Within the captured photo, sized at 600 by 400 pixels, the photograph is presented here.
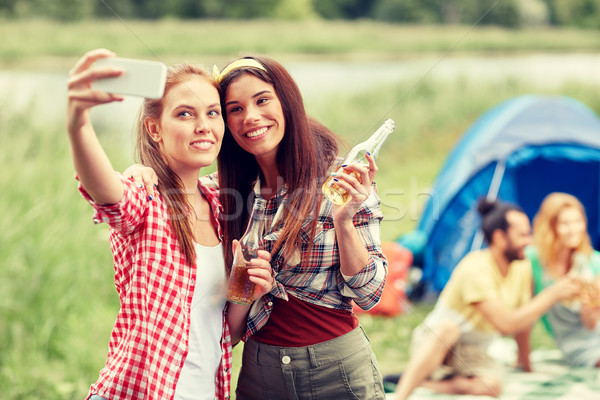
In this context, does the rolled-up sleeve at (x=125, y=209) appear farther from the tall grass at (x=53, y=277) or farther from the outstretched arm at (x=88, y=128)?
the tall grass at (x=53, y=277)

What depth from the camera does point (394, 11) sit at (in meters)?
25.0

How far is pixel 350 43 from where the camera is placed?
21.6 metres

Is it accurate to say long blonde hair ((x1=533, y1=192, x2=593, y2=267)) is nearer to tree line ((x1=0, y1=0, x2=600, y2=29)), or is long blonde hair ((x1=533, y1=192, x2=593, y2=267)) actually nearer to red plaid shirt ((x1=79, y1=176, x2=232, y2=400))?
red plaid shirt ((x1=79, y1=176, x2=232, y2=400))

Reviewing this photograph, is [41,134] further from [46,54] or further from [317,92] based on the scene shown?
[46,54]

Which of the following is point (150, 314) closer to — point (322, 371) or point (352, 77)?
point (322, 371)

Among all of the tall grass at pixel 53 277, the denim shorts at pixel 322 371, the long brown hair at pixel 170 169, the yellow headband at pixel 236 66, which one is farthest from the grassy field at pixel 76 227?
the denim shorts at pixel 322 371

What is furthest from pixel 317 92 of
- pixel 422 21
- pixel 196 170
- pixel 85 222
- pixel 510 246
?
pixel 422 21

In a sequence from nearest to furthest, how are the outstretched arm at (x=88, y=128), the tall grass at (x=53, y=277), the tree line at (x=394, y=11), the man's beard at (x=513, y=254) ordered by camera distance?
the outstretched arm at (x=88, y=128), the tall grass at (x=53, y=277), the man's beard at (x=513, y=254), the tree line at (x=394, y=11)

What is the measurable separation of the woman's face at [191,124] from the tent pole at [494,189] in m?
3.52

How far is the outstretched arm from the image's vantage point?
1.23 metres

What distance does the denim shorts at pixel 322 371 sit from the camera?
1.68 metres

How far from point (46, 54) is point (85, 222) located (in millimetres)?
14226

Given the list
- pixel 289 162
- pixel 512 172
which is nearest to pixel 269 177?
pixel 289 162

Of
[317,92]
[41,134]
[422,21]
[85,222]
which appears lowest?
[85,222]
